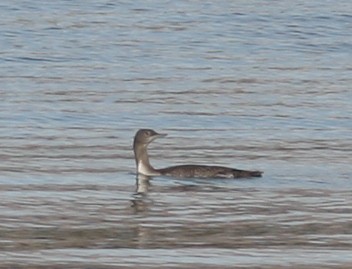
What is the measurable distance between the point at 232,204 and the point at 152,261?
322 centimetres

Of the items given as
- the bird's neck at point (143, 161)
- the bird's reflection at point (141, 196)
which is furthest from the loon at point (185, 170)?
the bird's reflection at point (141, 196)

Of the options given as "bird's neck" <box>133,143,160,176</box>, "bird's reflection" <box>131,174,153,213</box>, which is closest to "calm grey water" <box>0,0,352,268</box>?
"bird's reflection" <box>131,174,153,213</box>

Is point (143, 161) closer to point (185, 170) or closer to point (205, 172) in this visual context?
point (185, 170)

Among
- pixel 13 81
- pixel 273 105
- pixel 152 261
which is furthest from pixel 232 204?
pixel 13 81

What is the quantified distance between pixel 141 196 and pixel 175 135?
3897 mm

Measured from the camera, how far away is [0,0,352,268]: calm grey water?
11.7 m

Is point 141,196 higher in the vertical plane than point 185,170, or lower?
lower

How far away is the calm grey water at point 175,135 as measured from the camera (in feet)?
38.4

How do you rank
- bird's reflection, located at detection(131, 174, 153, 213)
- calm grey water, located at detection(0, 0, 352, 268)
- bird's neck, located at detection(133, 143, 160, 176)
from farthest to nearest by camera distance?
bird's neck, located at detection(133, 143, 160, 176)
bird's reflection, located at detection(131, 174, 153, 213)
calm grey water, located at detection(0, 0, 352, 268)

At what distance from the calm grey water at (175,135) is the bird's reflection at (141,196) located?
3 cm

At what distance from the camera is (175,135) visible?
1845 cm

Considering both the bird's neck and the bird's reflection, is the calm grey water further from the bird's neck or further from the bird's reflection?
the bird's neck

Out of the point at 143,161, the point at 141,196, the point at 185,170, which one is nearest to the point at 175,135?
the point at 143,161

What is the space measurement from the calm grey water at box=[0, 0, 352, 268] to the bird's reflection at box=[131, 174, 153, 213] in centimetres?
3
